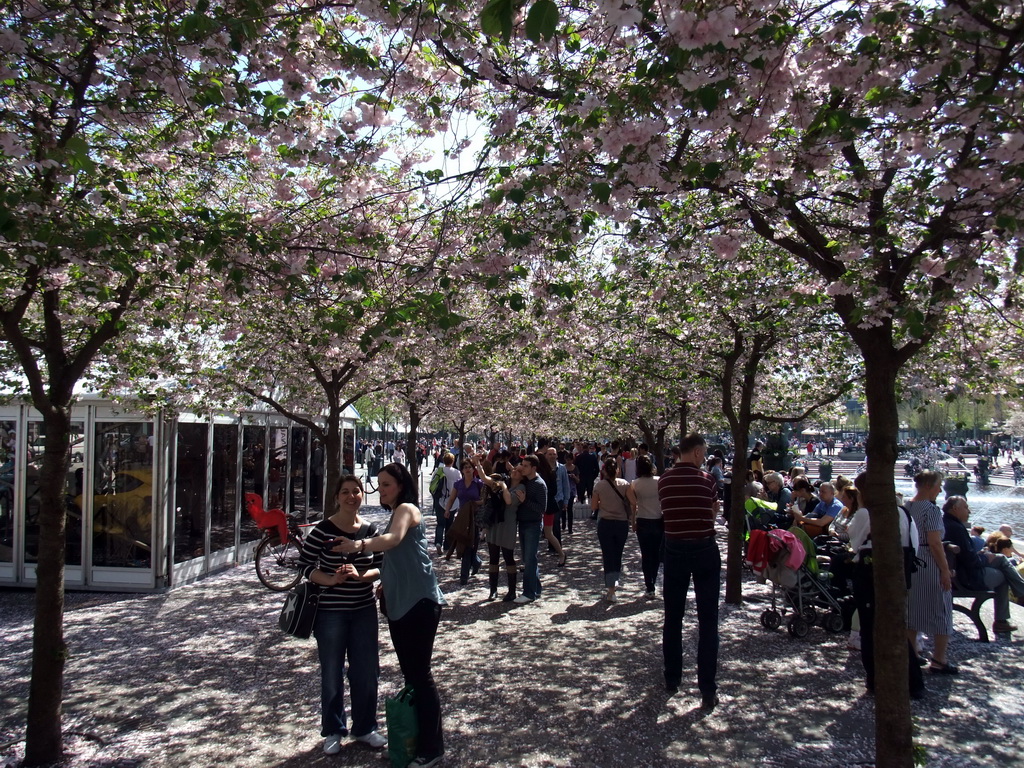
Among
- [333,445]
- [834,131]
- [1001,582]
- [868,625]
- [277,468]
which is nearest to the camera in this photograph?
[834,131]

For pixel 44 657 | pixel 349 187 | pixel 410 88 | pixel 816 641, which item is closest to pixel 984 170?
pixel 410 88

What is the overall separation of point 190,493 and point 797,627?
8348mm

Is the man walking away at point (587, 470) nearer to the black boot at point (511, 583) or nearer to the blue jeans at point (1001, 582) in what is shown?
the black boot at point (511, 583)

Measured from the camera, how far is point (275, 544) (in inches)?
474

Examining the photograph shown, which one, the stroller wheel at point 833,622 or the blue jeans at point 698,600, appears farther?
the stroller wheel at point 833,622

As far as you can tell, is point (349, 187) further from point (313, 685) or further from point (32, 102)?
point (313, 685)

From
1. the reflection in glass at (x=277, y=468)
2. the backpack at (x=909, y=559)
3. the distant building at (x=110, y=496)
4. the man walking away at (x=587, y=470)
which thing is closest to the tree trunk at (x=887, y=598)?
the backpack at (x=909, y=559)

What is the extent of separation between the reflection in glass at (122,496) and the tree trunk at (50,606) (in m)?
5.59

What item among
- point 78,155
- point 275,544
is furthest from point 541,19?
point 275,544

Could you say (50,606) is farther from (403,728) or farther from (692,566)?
(692,566)

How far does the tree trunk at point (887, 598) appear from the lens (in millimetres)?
4359

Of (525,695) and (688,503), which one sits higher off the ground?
(688,503)

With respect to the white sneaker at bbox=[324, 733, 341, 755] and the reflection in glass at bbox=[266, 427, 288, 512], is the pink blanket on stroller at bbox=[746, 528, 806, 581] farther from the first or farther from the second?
the reflection in glass at bbox=[266, 427, 288, 512]

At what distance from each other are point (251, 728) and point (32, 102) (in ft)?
14.7
